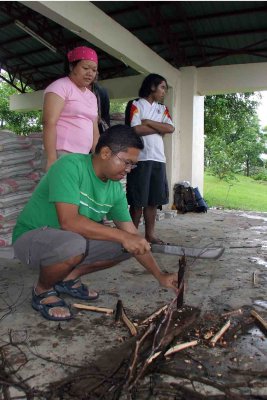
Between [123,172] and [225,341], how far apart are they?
101cm

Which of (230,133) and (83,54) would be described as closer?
(83,54)

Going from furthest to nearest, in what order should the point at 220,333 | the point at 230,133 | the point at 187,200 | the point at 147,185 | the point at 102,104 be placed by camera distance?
the point at 230,133 < the point at 187,200 < the point at 147,185 < the point at 102,104 < the point at 220,333

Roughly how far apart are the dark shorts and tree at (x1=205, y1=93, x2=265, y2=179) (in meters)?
6.71

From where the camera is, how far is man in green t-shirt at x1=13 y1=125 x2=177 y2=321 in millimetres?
2027

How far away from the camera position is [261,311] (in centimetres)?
239

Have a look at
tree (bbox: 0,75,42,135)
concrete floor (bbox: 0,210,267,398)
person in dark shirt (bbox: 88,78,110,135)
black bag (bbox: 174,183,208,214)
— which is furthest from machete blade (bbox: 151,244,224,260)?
tree (bbox: 0,75,42,135)

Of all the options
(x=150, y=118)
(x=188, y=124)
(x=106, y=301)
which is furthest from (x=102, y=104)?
(x=188, y=124)

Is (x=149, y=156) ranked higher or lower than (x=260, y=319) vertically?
higher

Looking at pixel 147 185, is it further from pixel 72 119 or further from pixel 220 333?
pixel 220 333

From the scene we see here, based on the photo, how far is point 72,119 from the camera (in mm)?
2891

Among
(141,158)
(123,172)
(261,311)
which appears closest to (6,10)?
(141,158)

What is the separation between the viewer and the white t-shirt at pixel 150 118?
3.84 meters

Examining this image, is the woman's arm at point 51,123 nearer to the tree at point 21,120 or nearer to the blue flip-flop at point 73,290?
the blue flip-flop at point 73,290

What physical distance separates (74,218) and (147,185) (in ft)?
6.27
